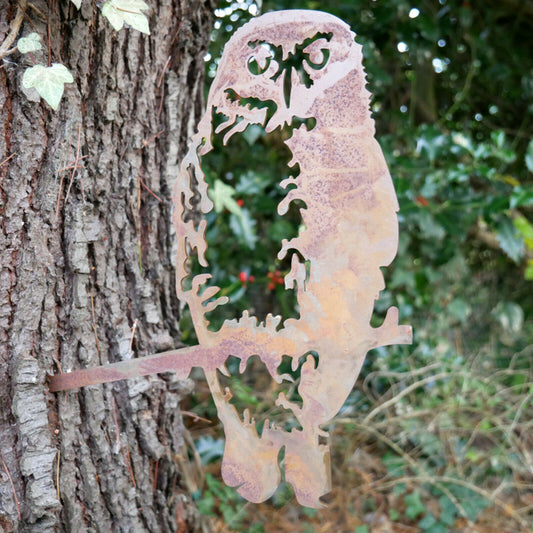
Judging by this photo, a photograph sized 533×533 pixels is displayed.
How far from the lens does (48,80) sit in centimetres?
74

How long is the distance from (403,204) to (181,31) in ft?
2.63

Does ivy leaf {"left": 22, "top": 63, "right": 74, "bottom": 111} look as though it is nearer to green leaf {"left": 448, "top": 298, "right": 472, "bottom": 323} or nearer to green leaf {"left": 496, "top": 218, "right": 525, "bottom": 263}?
green leaf {"left": 496, "top": 218, "right": 525, "bottom": 263}

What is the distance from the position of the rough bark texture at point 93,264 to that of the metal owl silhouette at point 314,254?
0.14m

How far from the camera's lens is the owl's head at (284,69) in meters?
0.72

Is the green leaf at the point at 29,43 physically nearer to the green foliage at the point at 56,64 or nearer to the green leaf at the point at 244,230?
the green foliage at the point at 56,64

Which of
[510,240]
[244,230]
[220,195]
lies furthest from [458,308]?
[220,195]

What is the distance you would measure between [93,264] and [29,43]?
1.07ft

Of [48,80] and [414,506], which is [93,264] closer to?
[48,80]

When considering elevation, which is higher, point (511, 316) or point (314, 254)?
point (314, 254)

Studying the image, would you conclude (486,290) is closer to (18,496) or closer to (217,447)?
(217,447)

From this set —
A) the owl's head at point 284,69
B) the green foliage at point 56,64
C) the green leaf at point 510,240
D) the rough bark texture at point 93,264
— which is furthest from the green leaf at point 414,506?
the green foliage at point 56,64

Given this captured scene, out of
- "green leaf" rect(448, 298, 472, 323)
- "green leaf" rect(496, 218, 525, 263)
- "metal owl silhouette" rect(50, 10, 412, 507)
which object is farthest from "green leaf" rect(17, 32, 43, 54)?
"green leaf" rect(448, 298, 472, 323)

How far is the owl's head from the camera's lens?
72 cm

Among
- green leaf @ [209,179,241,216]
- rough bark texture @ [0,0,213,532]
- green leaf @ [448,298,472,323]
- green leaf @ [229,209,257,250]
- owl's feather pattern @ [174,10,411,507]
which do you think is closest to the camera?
owl's feather pattern @ [174,10,411,507]
